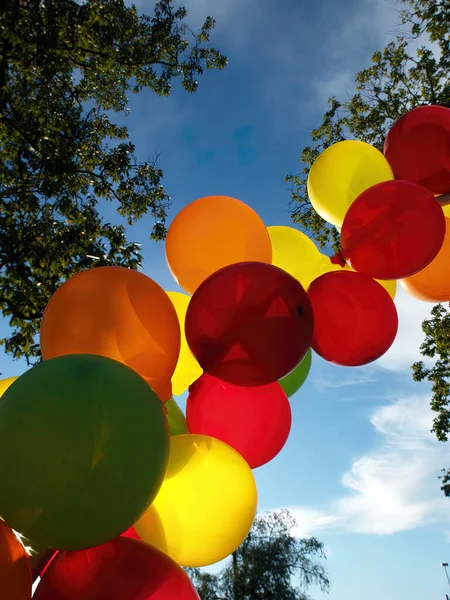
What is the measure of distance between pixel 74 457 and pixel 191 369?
1.01 meters

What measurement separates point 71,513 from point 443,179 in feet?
6.55

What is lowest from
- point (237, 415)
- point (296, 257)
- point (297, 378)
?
point (237, 415)

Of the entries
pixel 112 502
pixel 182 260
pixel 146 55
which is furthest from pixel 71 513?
pixel 146 55

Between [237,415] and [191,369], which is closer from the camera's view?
[237,415]

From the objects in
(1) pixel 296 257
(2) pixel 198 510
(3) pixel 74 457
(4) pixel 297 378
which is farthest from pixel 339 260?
(3) pixel 74 457

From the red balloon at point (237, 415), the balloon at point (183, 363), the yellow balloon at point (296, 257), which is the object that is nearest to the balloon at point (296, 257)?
the yellow balloon at point (296, 257)

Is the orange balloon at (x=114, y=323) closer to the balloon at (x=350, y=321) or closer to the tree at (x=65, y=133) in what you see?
the balloon at (x=350, y=321)

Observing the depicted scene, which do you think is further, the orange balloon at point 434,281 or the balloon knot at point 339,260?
the orange balloon at point 434,281

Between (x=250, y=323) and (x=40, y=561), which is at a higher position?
(x=250, y=323)

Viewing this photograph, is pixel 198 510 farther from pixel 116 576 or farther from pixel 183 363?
pixel 183 363

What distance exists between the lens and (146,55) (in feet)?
24.0

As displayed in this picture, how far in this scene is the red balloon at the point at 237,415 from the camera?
1671 mm

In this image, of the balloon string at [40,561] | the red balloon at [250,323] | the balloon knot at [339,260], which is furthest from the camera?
the balloon knot at [339,260]

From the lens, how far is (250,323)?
4.46 ft
